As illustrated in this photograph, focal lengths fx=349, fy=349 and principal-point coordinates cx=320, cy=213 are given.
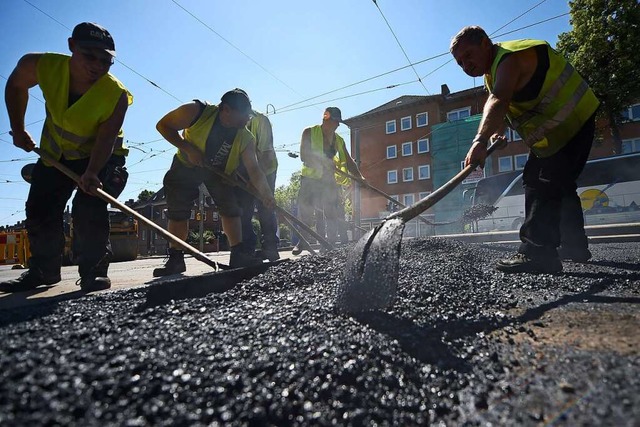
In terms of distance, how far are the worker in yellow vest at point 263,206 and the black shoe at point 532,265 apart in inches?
98.3

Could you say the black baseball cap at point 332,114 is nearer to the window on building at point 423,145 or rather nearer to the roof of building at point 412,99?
the roof of building at point 412,99

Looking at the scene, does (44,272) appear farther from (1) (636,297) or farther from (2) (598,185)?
(2) (598,185)

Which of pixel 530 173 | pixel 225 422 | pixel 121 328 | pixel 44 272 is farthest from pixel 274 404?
pixel 530 173

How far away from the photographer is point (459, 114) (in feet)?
97.0

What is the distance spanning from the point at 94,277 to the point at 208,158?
59.1 inches

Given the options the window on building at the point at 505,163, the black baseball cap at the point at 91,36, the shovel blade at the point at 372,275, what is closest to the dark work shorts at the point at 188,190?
the black baseball cap at the point at 91,36

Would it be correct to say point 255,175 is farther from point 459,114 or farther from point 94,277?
point 459,114

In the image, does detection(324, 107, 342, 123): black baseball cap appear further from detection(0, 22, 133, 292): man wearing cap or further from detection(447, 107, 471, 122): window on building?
detection(447, 107, 471, 122): window on building

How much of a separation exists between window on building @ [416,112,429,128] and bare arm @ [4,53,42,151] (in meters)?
32.1

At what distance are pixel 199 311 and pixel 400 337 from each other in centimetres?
92

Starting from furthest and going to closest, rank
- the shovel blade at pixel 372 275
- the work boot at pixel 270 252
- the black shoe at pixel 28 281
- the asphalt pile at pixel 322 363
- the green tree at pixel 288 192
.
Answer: the green tree at pixel 288 192
the work boot at pixel 270 252
the black shoe at pixel 28 281
the shovel blade at pixel 372 275
the asphalt pile at pixel 322 363

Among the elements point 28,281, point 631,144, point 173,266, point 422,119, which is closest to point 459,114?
point 422,119

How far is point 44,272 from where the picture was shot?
8.41 feet

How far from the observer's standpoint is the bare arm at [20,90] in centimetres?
233
